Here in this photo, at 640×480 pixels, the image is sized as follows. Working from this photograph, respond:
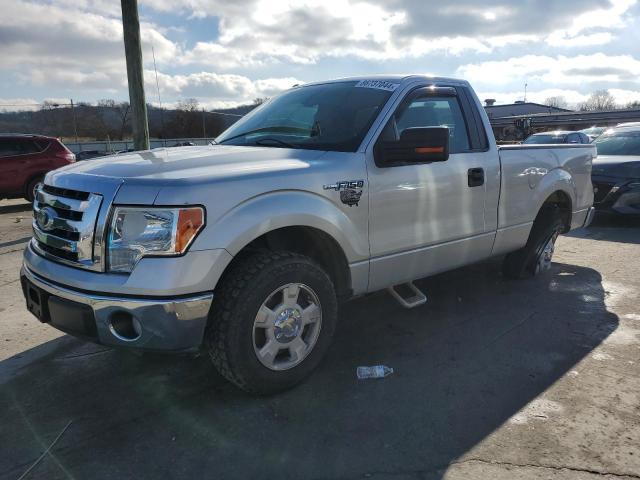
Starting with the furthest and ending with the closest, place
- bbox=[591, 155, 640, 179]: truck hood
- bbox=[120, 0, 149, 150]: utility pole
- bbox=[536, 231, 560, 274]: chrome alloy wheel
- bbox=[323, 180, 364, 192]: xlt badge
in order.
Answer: bbox=[591, 155, 640, 179]: truck hood
bbox=[120, 0, 149, 150]: utility pole
bbox=[536, 231, 560, 274]: chrome alloy wheel
bbox=[323, 180, 364, 192]: xlt badge

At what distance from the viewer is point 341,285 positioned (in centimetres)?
332

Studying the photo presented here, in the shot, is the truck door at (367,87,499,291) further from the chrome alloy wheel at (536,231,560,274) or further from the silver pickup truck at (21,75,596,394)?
the chrome alloy wheel at (536,231,560,274)

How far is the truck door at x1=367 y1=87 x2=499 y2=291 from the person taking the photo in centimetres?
335

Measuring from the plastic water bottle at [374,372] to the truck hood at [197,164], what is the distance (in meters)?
1.37

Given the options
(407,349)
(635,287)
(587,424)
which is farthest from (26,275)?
(635,287)

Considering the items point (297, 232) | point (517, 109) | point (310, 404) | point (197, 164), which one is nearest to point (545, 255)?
point (297, 232)

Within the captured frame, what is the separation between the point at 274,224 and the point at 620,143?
905 cm

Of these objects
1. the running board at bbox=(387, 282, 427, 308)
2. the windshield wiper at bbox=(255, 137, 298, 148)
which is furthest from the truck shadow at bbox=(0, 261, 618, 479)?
the windshield wiper at bbox=(255, 137, 298, 148)

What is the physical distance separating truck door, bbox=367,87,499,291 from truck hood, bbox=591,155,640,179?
198 inches

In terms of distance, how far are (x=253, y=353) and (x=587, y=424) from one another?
6.04 ft

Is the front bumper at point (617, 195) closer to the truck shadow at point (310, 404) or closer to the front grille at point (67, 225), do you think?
the truck shadow at point (310, 404)

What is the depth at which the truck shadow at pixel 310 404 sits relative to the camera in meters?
2.41

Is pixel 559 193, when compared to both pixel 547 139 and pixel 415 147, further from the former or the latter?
pixel 547 139

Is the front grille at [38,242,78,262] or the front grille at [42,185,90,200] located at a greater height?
the front grille at [42,185,90,200]
